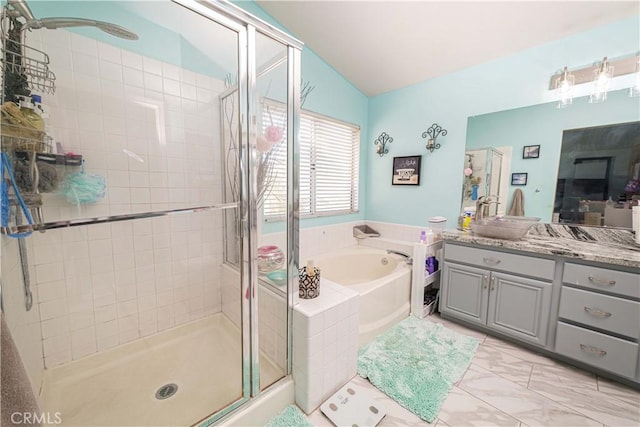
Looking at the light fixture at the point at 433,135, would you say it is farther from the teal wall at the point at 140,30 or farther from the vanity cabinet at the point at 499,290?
the teal wall at the point at 140,30

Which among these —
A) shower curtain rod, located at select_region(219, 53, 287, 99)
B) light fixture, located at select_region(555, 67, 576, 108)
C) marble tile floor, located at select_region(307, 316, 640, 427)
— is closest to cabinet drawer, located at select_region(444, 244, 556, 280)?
marble tile floor, located at select_region(307, 316, 640, 427)

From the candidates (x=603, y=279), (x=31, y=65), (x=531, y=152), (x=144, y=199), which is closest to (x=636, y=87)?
(x=531, y=152)

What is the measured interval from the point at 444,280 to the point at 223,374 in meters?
1.92

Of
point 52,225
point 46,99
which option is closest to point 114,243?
point 52,225

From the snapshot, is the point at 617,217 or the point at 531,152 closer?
the point at 617,217

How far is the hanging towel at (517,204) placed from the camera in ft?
6.78

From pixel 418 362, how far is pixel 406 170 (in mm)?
1948

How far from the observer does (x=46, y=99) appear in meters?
1.29

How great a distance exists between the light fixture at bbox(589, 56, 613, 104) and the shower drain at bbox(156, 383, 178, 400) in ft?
11.6

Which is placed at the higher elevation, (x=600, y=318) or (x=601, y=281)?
(x=601, y=281)

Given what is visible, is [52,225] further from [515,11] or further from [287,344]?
[515,11]

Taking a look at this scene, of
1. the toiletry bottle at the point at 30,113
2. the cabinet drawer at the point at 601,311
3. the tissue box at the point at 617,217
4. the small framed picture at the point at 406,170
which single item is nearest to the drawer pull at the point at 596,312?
the cabinet drawer at the point at 601,311

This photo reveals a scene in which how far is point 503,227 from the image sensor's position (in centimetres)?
187

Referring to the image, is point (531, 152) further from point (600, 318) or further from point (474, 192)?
point (600, 318)
